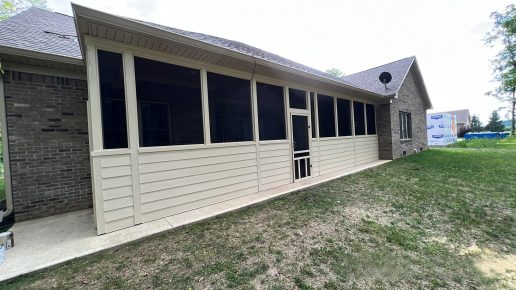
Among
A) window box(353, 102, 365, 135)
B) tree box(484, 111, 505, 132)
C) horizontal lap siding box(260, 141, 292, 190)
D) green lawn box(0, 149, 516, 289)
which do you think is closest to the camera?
green lawn box(0, 149, 516, 289)

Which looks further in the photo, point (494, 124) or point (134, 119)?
point (494, 124)

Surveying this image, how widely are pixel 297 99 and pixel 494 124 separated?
46120 mm

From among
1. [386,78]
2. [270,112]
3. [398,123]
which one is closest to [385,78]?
[386,78]

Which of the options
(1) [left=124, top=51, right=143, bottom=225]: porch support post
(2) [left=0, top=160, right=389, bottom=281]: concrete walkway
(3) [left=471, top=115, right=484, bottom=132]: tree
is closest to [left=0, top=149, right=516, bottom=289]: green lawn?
(2) [left=0, top=160, right=389, bottom=281]: concrete walkway

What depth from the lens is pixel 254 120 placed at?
16.5 ft

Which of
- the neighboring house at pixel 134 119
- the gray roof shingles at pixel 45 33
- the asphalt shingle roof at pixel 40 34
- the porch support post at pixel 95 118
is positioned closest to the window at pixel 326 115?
the neighboring house at pixel 134 119

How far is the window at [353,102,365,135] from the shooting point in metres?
8.61

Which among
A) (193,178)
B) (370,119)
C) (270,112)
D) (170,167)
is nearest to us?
(170,167)

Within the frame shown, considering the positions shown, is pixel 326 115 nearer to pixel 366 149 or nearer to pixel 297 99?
pixel 297 99

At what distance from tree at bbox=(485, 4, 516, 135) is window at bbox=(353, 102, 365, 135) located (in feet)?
65.0

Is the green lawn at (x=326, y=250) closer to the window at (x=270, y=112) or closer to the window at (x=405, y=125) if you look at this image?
the window at (x=270, y=112)

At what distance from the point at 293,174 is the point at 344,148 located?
10.1 feet

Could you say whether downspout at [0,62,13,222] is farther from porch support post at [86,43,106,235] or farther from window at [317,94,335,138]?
window at [317,94,335,138]

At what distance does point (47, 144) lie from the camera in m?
4.14
